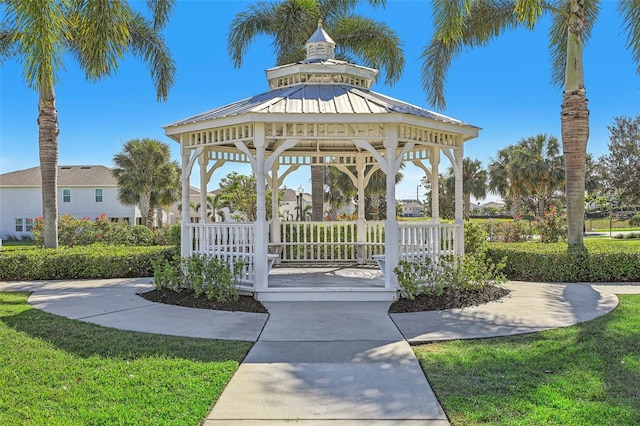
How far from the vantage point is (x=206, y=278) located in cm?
832

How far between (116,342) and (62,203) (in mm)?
36432

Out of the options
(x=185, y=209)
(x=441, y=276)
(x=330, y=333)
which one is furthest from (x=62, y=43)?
(x=441, y=276)

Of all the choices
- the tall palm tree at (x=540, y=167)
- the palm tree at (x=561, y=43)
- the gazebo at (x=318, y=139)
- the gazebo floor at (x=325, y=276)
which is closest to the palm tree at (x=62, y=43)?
the gazebo at (x=318, y=139)

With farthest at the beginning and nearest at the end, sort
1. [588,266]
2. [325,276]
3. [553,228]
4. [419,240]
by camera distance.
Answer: [553,228] < [588,266] < [325,276] < [419,240]

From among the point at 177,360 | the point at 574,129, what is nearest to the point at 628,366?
the point at 177,360

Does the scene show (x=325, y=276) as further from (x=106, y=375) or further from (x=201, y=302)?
(x=106, y=375)

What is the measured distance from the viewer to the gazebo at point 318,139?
834 cm

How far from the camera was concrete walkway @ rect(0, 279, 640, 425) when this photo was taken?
387 cm

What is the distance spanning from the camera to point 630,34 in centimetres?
1048

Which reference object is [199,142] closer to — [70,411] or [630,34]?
[70,411]

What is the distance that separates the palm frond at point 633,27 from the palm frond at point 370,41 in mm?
7715

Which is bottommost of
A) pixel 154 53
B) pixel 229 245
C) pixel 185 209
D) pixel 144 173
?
pixel 229 245

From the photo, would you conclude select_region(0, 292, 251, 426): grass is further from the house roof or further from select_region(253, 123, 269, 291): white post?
the house roof

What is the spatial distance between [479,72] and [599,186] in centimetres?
2757
